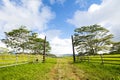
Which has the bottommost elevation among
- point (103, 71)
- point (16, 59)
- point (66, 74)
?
point (66, 74)

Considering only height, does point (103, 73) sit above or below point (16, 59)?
below

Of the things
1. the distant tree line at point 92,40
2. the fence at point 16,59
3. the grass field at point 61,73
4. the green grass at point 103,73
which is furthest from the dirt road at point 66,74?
the distant tree line at point 92,40

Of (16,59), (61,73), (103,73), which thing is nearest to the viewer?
(103,73)

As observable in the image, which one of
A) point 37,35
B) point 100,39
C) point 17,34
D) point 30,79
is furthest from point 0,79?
point 37,35

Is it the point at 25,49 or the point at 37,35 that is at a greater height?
the point at 37,35

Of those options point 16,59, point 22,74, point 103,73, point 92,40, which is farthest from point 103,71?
point 92,40

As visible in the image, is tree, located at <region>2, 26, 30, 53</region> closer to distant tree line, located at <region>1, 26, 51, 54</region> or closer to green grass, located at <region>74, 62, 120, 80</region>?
distant tree line, located at <region>1, 26, 51, 54</region>

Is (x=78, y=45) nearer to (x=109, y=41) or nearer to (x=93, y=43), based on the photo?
(x=93, y=43)

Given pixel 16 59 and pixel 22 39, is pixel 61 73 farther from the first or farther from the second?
pixel 22 39

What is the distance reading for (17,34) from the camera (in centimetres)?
7756

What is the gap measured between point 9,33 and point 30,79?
6853cm

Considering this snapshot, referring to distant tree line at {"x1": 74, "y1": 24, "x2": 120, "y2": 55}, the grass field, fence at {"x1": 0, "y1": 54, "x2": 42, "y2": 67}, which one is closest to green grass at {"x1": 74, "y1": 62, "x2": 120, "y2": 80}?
the grass field

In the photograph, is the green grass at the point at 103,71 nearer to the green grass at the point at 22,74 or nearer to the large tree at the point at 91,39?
the green grass at the point at 22,74

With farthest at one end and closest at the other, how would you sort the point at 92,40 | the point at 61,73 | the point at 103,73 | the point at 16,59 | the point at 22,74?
the point at 92,40 < the point at 16,59 < the point at 61,73 < the point at 103,73 < the point at 22,74
